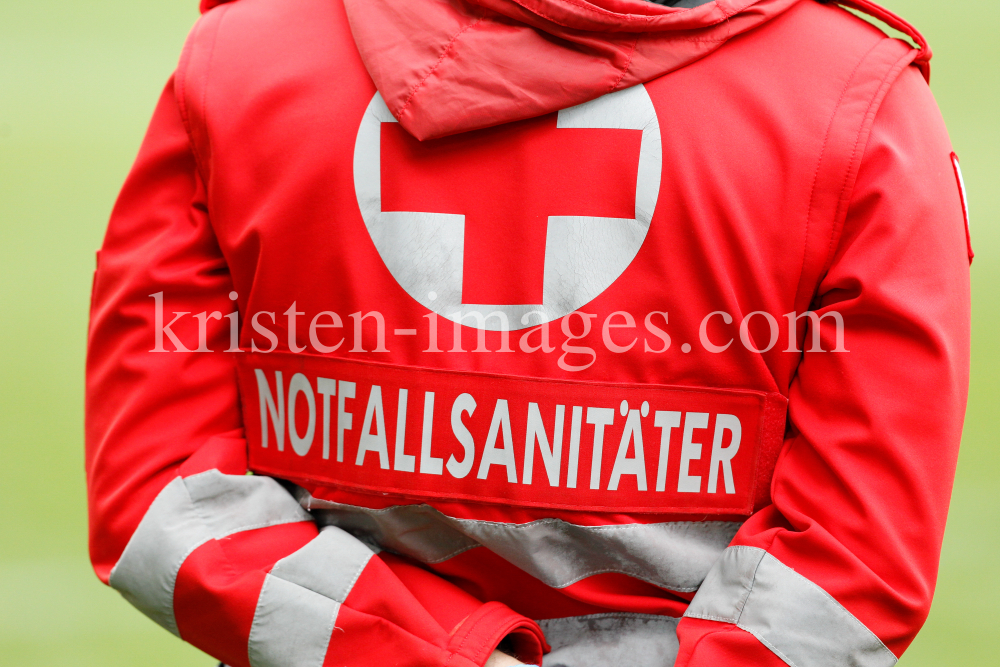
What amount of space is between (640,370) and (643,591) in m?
0.23

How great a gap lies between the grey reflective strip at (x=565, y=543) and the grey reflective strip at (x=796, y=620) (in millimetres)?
66

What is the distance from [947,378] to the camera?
2.16 feet

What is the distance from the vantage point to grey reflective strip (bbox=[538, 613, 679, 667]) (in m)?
0.79

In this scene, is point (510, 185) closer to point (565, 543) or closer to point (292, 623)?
point (565, 543)

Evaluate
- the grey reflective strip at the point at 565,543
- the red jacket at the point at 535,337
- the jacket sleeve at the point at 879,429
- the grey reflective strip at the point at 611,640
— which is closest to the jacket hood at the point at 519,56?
the red jacket at the point at 535,337

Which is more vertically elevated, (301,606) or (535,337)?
(535,337)

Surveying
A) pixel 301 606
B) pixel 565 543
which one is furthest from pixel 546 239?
pixel 301 606

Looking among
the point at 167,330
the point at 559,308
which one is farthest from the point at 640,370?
the point at 167,330

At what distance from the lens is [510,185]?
70 cm

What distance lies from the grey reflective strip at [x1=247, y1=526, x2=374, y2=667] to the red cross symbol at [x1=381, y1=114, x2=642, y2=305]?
275mm

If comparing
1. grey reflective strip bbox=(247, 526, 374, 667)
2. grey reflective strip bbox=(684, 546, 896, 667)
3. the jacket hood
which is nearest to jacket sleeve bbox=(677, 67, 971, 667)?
grey reflective strip bbox=(684, 546, 896, 667)

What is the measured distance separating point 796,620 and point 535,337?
0.32 meters
